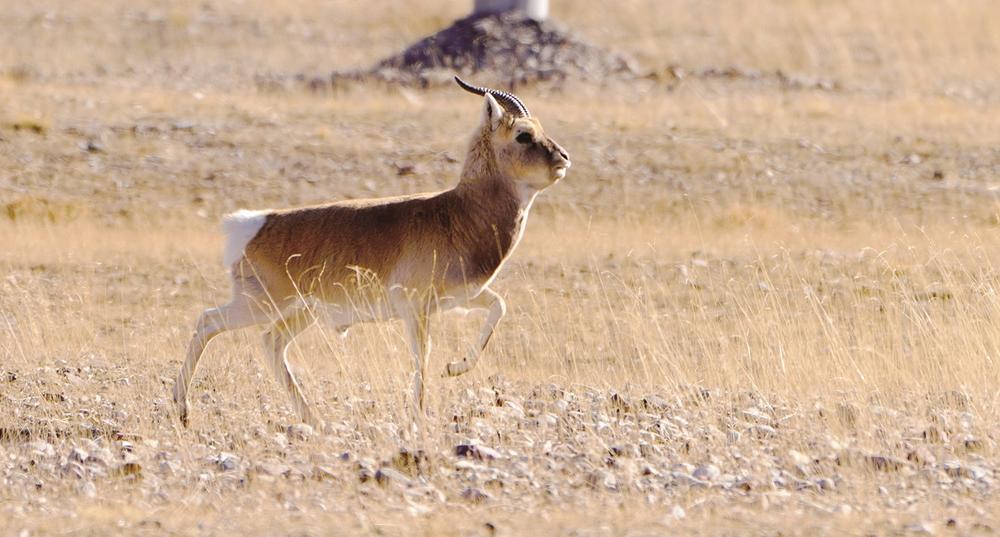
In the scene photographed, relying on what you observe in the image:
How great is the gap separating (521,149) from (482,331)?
1237mm

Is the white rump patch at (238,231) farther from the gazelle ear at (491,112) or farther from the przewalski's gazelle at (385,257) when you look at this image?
the gazelle ear at (491,112)

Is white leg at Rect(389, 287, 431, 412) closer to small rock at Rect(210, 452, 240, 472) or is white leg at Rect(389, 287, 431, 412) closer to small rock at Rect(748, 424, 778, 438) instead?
small rock at Rect(210, 452, 240, 472)

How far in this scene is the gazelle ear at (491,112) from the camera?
10852mm

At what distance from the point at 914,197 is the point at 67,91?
1211cm

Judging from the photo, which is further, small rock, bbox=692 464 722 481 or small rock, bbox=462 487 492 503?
Answer: small rock, bbox=692 464 722 481

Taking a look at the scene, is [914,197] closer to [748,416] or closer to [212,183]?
[212,183]

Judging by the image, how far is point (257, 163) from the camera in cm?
2094

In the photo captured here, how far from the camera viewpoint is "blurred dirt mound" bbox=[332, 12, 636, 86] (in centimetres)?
2661

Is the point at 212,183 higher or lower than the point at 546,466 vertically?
lower

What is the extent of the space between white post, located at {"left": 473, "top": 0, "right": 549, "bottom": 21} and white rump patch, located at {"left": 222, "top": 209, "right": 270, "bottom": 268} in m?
18.8

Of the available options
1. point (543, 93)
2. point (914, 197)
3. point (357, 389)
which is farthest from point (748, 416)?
point (543, 93)

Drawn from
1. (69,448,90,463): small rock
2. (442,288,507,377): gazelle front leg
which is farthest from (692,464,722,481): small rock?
(69,448,90,463): small rock

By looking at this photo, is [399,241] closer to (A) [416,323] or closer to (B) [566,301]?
(A) [416,323]

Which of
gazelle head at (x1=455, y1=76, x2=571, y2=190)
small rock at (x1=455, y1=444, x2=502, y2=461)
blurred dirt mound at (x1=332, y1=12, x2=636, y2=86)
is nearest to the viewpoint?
small rock at (x1=455, y1=444, x2=502, y2=461)
